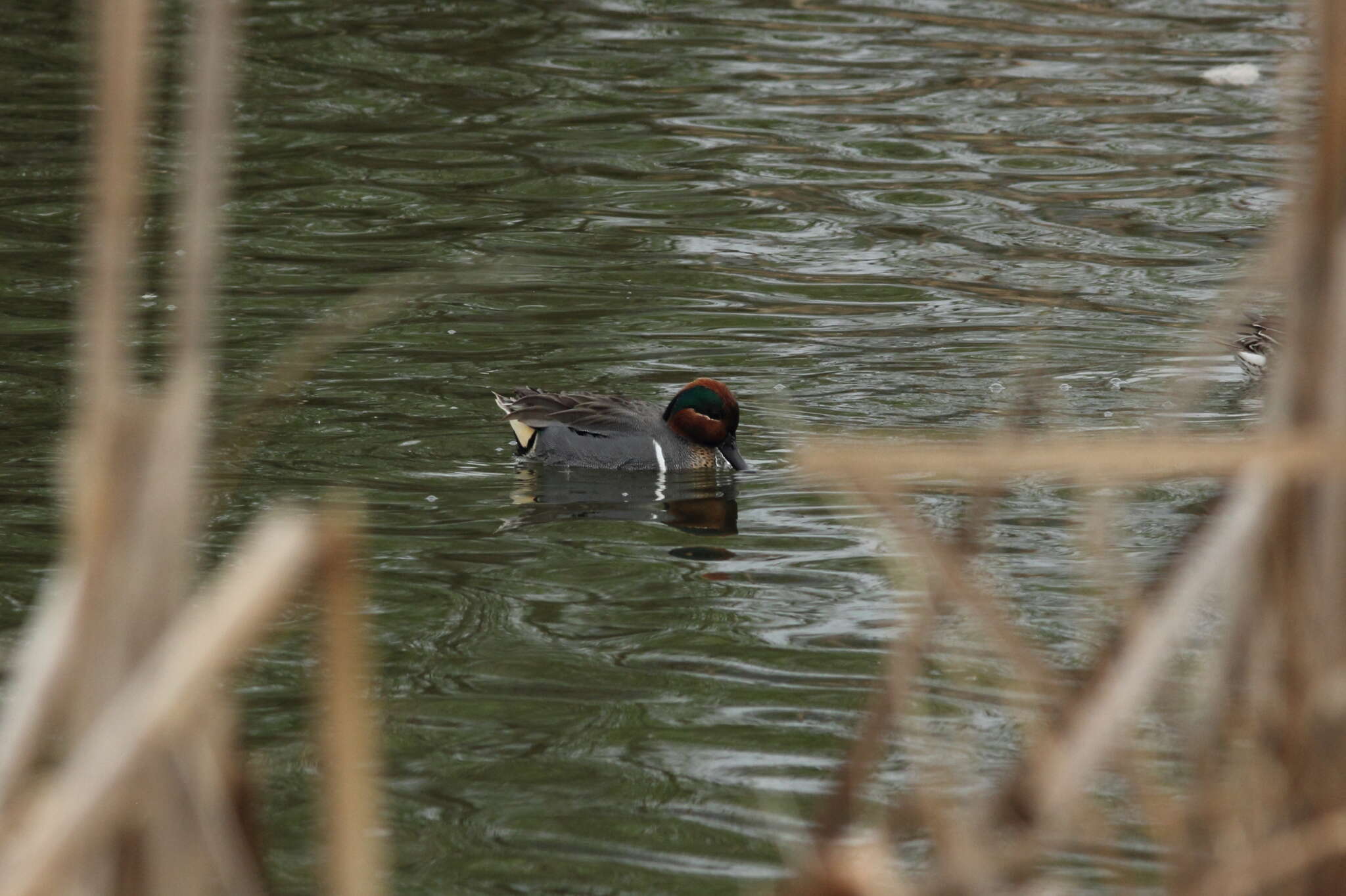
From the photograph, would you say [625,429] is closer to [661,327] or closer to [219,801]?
[661,327]

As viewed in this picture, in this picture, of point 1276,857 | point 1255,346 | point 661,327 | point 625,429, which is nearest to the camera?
point 1276,857

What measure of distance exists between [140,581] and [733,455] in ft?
22.7

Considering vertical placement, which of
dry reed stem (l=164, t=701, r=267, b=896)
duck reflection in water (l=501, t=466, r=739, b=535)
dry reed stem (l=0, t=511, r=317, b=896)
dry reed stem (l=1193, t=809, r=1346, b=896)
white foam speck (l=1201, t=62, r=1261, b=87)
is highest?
dry reed stem (l=0, t=511, r=317, b=896)

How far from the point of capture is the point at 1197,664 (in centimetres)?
625

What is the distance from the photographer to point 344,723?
2.36m

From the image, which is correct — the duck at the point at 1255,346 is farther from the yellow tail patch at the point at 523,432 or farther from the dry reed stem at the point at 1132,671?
the dry reed stem at the point at 1132,671

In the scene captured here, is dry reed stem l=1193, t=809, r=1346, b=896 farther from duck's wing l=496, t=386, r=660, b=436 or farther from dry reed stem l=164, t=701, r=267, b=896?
duck's wing l=496, t=386, r=660, b=436

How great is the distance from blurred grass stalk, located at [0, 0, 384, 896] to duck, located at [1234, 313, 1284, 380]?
7.73 metres

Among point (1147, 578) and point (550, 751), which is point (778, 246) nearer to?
point (1147, 578)

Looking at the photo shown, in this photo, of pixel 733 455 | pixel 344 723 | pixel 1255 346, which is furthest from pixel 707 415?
pixel 344 723

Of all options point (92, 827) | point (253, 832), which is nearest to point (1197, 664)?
point (253, 832)

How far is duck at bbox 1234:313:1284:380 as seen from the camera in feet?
31.3

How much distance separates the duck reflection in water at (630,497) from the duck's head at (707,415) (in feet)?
0.58

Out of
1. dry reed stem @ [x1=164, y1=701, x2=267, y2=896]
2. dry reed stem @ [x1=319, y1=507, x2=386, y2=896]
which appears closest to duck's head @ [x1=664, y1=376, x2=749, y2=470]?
dry reed stem @ [x1=319, y1=507, x2=386, y2=896]
